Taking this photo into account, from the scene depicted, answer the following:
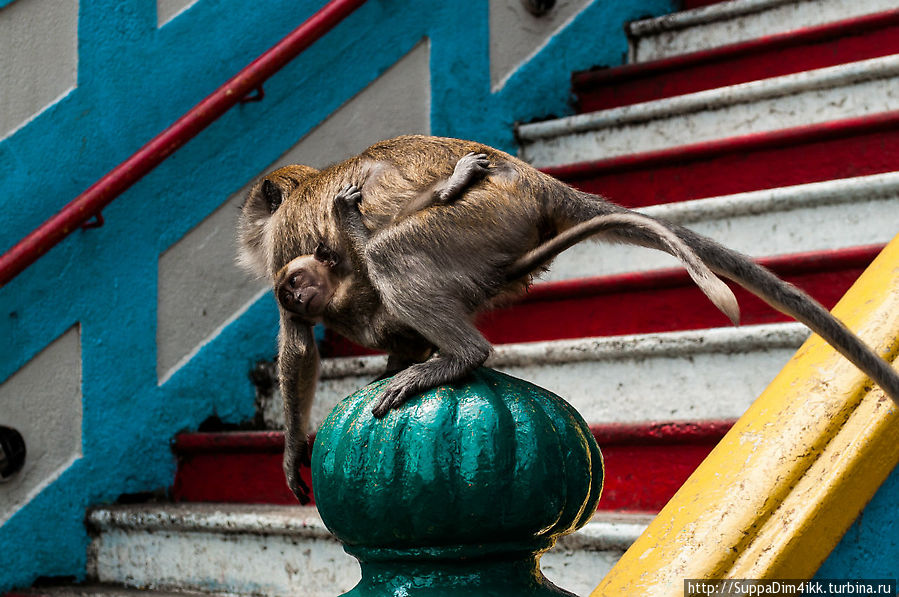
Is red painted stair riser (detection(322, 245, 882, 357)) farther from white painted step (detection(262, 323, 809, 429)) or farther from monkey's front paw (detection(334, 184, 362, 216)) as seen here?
monkey's front paw (detection(334, 184, 362, 216))

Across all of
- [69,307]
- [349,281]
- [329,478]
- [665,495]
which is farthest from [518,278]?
[69,307]

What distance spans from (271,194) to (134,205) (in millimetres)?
1162

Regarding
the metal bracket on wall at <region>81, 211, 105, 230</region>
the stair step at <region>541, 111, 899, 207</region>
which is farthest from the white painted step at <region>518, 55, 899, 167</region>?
the metal bracket on wall at <region>81, 211, 105, 230</region>

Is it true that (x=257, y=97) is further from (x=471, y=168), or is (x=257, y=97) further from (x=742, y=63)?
(x=742, y=63)

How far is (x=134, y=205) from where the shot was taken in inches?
101

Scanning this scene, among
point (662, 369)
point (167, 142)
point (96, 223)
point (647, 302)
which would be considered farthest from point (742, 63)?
point (96, 223)

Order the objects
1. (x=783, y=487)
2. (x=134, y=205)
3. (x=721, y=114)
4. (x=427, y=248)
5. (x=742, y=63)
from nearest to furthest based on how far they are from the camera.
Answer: (x=783, y=487), (x=427, y=248), (x=134, y=205), (x=721, y=114), (x=742, y=63)

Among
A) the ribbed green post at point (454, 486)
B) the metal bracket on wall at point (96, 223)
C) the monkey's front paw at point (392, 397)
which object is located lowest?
the ribbed green post at point (454, 486)

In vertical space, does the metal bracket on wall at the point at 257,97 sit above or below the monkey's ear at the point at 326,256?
above

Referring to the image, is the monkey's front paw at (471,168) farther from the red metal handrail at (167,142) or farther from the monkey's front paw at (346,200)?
the red metal handrail at (167,142)

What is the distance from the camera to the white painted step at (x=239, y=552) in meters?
1.76

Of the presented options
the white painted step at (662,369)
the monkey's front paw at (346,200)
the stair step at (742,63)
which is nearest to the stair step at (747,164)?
the stair step at (742,63)

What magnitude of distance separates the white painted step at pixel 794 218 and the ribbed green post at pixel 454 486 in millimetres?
1201

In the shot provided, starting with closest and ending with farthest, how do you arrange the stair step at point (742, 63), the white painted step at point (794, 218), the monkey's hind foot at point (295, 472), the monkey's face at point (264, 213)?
the monkey's hind foot at point (295, 472) → the monkey's face at point (264, 213) → the white painted step at point (794, 218) → the stair step at point (742, 63)
